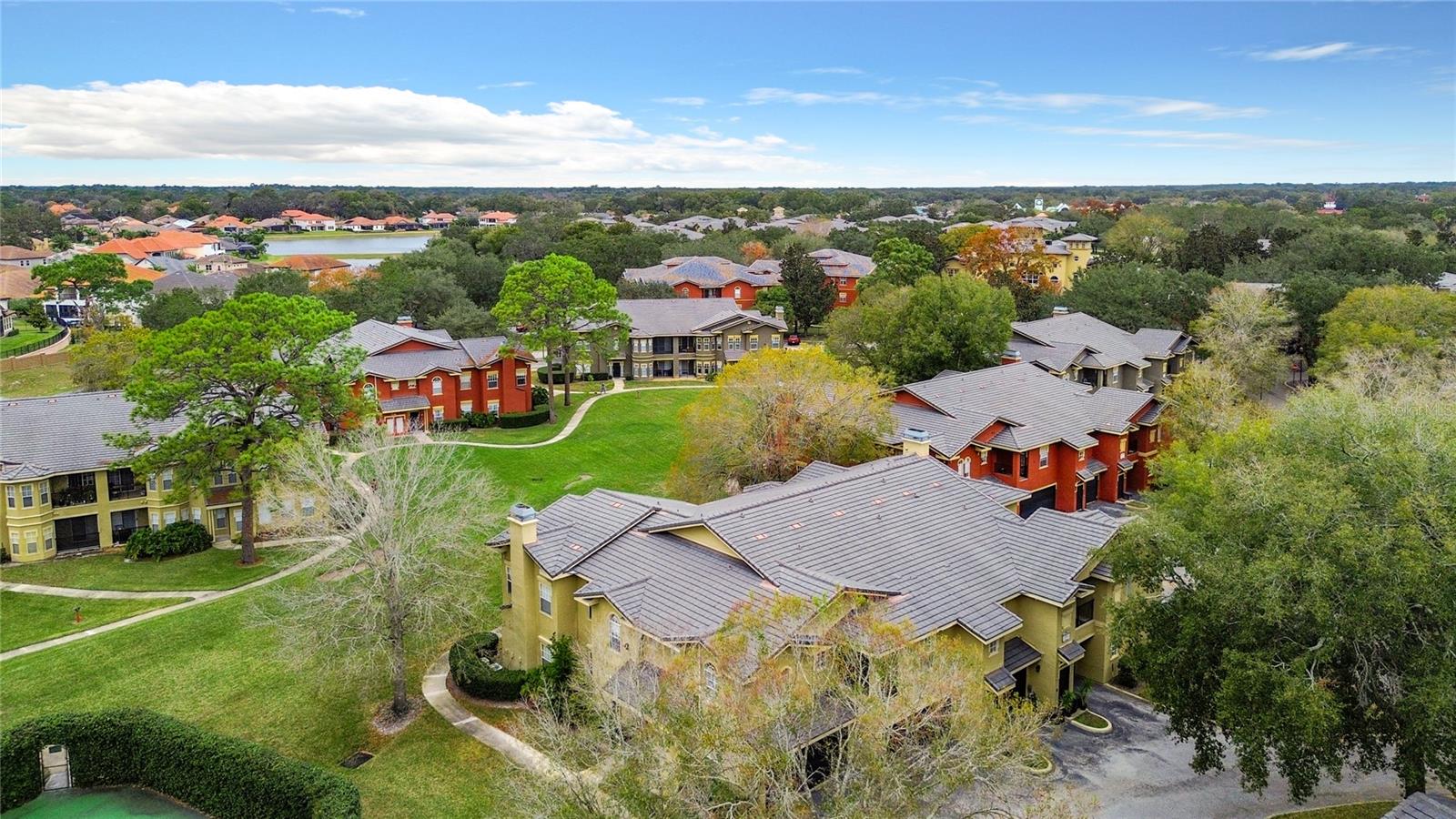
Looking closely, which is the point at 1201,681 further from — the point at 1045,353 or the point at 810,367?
the point at 1045,353

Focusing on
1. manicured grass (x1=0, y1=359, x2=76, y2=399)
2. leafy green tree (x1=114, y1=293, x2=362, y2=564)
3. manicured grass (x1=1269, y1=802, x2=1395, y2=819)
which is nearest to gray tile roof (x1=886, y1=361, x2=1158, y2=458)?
manicured grass (x1=1269, y1=802, x2=1395, y2=819)

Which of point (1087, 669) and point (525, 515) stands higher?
point (525, 515)

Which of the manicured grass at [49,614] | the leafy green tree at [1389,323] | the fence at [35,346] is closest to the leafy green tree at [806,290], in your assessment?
the leafy green tree at [1389,323]

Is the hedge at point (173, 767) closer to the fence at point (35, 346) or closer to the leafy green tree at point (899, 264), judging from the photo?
the leafy green tree at point (899, 264)

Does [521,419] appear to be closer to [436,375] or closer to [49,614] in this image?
[436,375]

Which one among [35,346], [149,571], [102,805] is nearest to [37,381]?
[35,346]

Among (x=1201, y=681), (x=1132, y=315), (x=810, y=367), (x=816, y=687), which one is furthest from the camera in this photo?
(x=1132, y=315)

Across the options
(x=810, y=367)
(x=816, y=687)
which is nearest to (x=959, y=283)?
(x=810, y=367)
